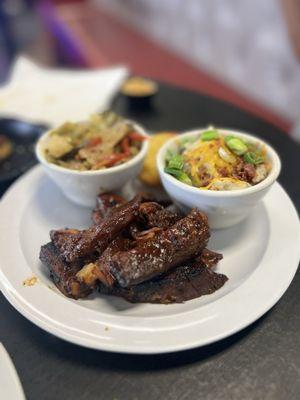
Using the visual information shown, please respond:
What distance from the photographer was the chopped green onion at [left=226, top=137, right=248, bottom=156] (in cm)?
158

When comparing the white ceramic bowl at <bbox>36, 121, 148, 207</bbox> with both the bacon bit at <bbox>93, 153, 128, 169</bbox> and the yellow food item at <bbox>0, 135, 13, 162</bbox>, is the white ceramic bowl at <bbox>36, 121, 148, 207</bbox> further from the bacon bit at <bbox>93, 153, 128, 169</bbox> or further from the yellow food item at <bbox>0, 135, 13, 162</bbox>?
the yellow food item at <bbox>0, 135, 13, 162</bbox>

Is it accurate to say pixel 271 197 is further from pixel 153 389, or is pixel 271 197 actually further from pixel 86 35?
pixel 86 35

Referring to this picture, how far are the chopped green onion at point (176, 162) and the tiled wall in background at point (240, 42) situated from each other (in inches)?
118

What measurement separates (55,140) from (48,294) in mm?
710

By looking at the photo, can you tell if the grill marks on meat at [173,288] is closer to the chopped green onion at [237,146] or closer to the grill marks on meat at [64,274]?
the grill marks on meat at [64,274]

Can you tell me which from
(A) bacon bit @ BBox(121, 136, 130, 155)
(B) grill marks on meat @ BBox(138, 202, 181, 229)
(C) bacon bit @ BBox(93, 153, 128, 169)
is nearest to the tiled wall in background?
(A) bacon bit @ BBox(121, 136, 130, 155)

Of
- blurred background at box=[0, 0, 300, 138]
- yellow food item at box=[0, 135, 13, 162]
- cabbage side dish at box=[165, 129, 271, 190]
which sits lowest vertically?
blurred background at box=[0, 0, 300, 138]

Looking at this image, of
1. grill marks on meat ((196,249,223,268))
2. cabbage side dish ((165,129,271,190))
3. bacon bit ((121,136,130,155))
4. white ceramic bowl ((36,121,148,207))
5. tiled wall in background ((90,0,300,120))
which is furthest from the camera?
tiled wall in background ((90,0,300,120))

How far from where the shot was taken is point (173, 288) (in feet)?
4.23

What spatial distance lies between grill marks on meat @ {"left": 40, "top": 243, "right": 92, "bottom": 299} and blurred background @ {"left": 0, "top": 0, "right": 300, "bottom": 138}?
2.68 metres

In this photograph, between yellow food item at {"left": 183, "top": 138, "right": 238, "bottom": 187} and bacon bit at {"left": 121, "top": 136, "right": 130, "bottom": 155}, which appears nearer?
yellow food item at {"left": 183, "top": 138, "right": 238, "bottom": 187}

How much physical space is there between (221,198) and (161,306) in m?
0.41

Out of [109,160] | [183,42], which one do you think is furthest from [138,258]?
[183,42]

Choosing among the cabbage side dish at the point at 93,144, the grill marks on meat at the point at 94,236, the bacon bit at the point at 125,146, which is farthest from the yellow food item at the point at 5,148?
the grill marks on meat at the point at 94,236
